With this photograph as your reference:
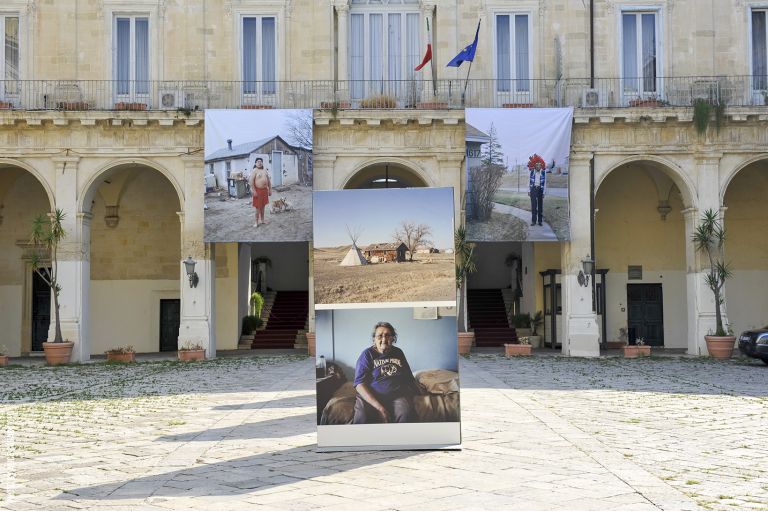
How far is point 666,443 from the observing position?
10.0 m

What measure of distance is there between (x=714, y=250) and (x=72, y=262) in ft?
58.8

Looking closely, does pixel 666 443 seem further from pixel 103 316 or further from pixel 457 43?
pixel 103 316

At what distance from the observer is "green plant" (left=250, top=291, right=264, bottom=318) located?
109ft

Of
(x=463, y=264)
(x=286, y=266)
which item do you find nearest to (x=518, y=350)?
(x=463, y=264)

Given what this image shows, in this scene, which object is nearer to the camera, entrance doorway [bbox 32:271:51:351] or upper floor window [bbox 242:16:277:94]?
upper floor window [bbox 242:16:277:94]

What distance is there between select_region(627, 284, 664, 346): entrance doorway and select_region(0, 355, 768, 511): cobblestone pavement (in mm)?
12797

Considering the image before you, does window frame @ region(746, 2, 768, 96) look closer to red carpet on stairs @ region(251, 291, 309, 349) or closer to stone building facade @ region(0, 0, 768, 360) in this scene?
stone building facade @ region(0, 0, 768, 360)

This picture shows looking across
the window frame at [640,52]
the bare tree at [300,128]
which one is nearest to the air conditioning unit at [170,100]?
the bare tree at [300,128]

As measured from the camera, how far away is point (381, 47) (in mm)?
26859

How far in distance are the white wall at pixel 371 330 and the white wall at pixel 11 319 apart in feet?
73.1

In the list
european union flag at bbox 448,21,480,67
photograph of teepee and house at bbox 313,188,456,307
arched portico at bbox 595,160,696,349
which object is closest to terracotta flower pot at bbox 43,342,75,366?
european union flag at bbox 448,21,480,67

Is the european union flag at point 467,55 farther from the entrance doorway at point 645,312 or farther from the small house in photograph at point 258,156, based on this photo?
the entrance doorway at point 645,312

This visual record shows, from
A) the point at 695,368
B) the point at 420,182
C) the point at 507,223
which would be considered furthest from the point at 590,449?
the point at 420,182

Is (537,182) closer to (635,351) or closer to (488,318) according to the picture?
(635,351)
